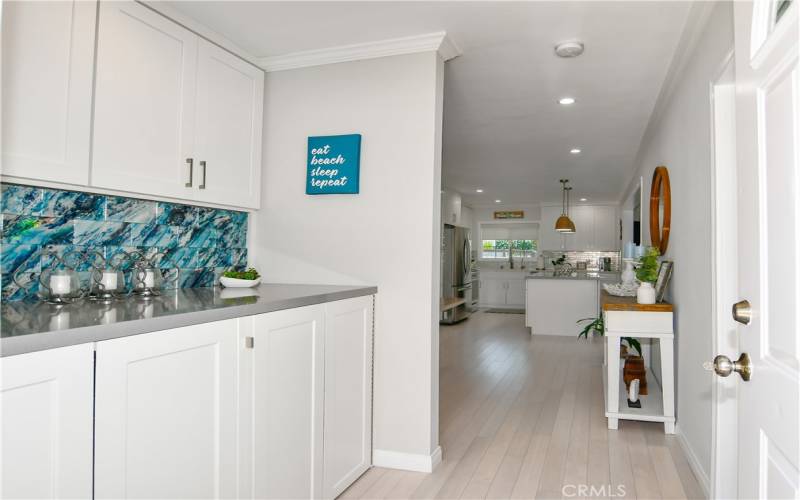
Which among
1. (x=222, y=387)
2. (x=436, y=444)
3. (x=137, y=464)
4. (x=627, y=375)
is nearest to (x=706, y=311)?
(x=627, y=375)

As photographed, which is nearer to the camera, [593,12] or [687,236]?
[593,12]

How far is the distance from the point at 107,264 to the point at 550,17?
96.2 inches

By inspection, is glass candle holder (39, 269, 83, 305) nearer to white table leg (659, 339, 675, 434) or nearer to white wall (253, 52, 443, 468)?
white wall (253, 52, 443, 468)

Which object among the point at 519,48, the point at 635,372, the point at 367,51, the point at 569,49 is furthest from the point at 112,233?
the point at 635,372

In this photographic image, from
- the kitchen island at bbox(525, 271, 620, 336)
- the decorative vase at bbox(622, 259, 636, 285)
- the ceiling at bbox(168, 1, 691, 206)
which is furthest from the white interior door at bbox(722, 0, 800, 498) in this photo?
the kitchen island at bbox(525, 271, 620, 336)

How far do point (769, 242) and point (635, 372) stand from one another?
9.81ft

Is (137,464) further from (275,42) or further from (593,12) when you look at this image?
(593,12)

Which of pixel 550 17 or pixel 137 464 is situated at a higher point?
pixel 550 17

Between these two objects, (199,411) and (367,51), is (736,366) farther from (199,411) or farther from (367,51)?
(367,51)

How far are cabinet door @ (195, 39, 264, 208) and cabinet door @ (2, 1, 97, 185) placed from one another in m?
0.61

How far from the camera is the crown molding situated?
273 cm

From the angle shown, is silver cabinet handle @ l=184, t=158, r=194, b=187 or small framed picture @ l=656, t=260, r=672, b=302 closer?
silver cabinet handle @ l=184, t=158, r=194, b=187

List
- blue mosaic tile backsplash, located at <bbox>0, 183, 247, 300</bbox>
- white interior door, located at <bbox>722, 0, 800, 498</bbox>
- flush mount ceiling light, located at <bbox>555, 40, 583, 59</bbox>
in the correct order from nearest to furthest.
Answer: white interior door, located at <bbox>722, 0, 800, 498</bbox> < blue mosaic tile backsplash, located at <bbox>0, 183, 247, 300</bbox> < flush mount ceiling light, located at <bbox>555, 40, 583, 59</bbox>

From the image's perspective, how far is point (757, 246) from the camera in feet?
3.54
